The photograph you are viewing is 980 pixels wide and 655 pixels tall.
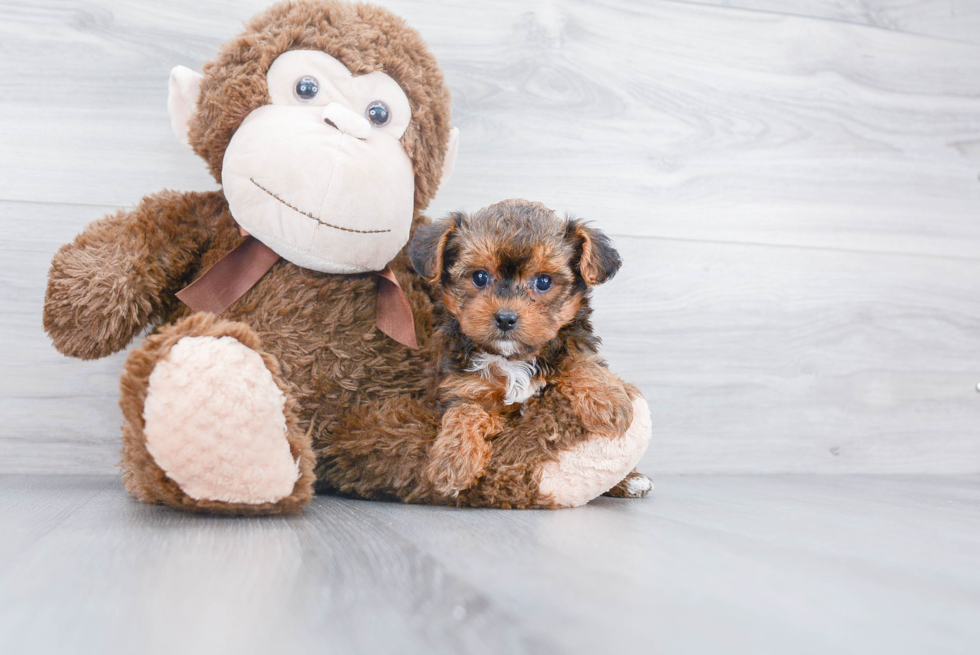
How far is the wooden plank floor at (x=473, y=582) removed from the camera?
0.62 m

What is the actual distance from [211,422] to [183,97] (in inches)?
28.6

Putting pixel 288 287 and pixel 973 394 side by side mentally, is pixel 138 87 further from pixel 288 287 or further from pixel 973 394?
pixel 973 394

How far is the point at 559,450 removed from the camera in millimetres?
1198

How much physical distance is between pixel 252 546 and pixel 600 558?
0.44 metres

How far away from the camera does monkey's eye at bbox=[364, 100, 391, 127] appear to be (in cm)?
131

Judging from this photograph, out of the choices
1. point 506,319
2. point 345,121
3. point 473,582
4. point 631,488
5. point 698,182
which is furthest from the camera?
point 698,182

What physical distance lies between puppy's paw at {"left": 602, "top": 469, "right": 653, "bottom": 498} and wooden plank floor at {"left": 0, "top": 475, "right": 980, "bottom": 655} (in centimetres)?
23

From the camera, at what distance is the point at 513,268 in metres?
1.18

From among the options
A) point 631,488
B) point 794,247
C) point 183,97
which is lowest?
point 631,488

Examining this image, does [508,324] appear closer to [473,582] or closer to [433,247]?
[433,247]

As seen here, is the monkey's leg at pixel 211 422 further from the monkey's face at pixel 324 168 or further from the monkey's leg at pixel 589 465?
the monkey's leg at pixel 589 465

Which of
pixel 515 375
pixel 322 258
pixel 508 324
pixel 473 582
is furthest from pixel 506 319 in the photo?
pixel 473 582

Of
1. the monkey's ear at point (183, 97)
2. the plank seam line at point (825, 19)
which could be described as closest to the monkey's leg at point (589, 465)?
the monkey's ear at point (183, 97)

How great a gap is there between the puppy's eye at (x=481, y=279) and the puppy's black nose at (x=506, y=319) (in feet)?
0.27
